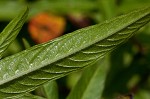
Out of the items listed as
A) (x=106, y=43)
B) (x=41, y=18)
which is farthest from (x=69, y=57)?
(x=41, y=18)

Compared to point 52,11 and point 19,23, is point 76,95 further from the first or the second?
point 52,11

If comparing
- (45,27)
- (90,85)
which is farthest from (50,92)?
(45,27)

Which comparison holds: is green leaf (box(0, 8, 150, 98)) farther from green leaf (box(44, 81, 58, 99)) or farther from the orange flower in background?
the orange flower in background

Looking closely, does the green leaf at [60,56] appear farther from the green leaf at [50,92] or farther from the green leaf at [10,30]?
the green leaf at [50,92]

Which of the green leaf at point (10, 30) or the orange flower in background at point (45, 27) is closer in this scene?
the green leaf at point (10, 30)

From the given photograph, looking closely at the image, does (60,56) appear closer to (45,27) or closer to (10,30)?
(10,30)

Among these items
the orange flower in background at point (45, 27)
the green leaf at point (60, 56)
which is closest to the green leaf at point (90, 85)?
the green leaf at point (60, 56)
